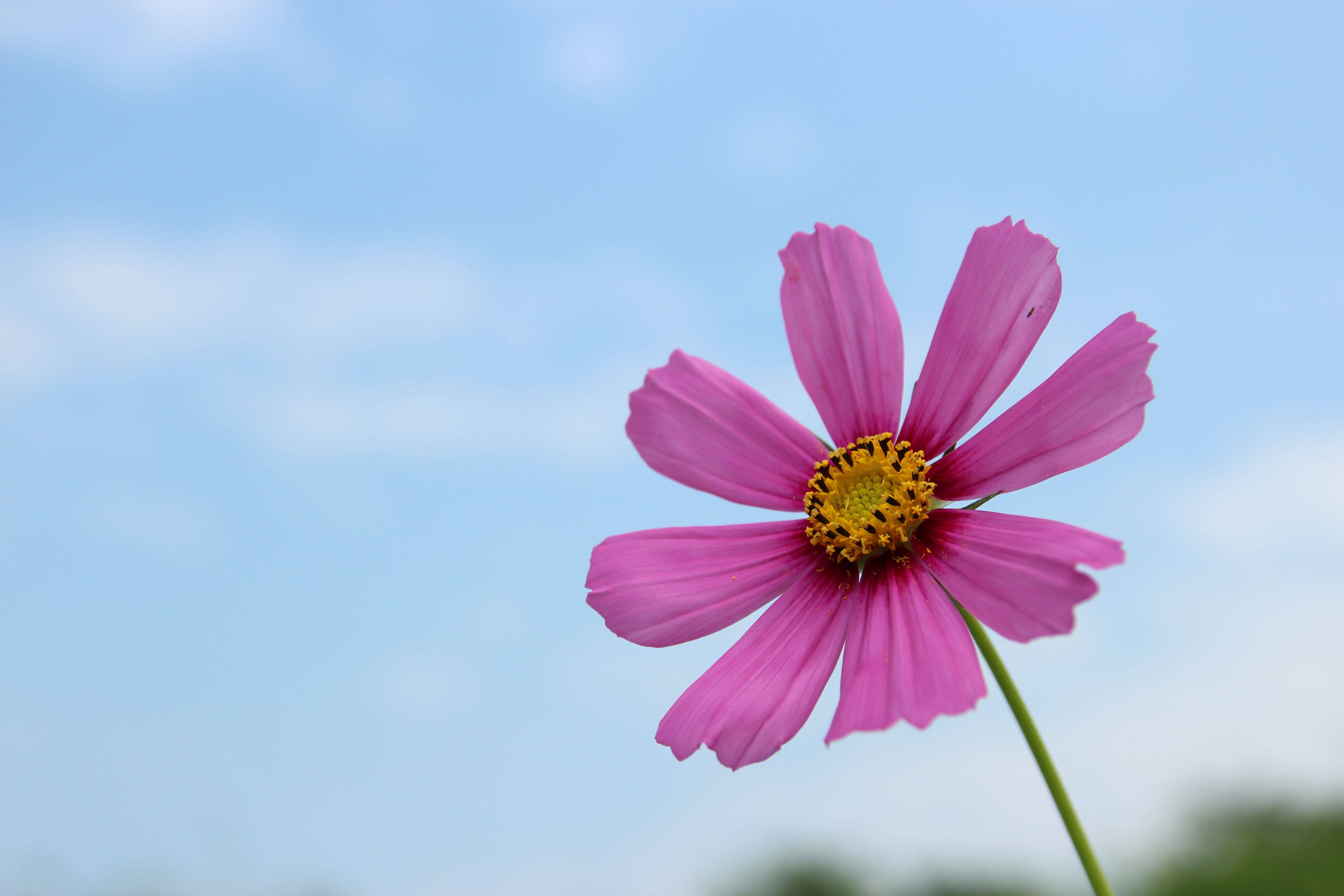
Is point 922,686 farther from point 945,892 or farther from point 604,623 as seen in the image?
point 945,892

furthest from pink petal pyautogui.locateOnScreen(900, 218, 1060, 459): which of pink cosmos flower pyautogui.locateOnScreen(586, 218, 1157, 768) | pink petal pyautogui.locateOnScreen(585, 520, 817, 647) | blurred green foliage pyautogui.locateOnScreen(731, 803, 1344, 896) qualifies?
blurred green foliage pyautogui.locateOnScreen(731, 803, 1344, 896)

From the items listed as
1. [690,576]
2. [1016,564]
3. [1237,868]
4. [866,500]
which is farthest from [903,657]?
[1237,868]

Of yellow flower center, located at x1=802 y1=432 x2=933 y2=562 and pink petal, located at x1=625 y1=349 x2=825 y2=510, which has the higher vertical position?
pink petal, located at x1=625 y1=349 x2=825 y2=510

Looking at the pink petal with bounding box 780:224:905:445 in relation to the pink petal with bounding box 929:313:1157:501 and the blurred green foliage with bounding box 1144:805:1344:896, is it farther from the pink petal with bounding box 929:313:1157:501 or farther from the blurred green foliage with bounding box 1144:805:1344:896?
the blurred green foliage with bounding box 1144:805:1344:896

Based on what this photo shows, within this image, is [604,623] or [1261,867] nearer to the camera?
[604,623]

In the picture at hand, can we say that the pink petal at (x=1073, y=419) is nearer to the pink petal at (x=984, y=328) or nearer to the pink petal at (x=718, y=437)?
the pink petal at (x=984, y=328)

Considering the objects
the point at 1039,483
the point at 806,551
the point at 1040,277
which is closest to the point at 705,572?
the point at 806,551

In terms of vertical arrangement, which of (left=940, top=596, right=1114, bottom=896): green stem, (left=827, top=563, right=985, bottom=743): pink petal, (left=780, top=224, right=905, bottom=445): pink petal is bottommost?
(left=940, top=596, right=1114, bottom=896): green stem

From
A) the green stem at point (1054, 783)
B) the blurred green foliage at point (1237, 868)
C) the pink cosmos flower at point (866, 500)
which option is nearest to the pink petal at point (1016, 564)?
the pink cosmos flower at point (866, 500)
